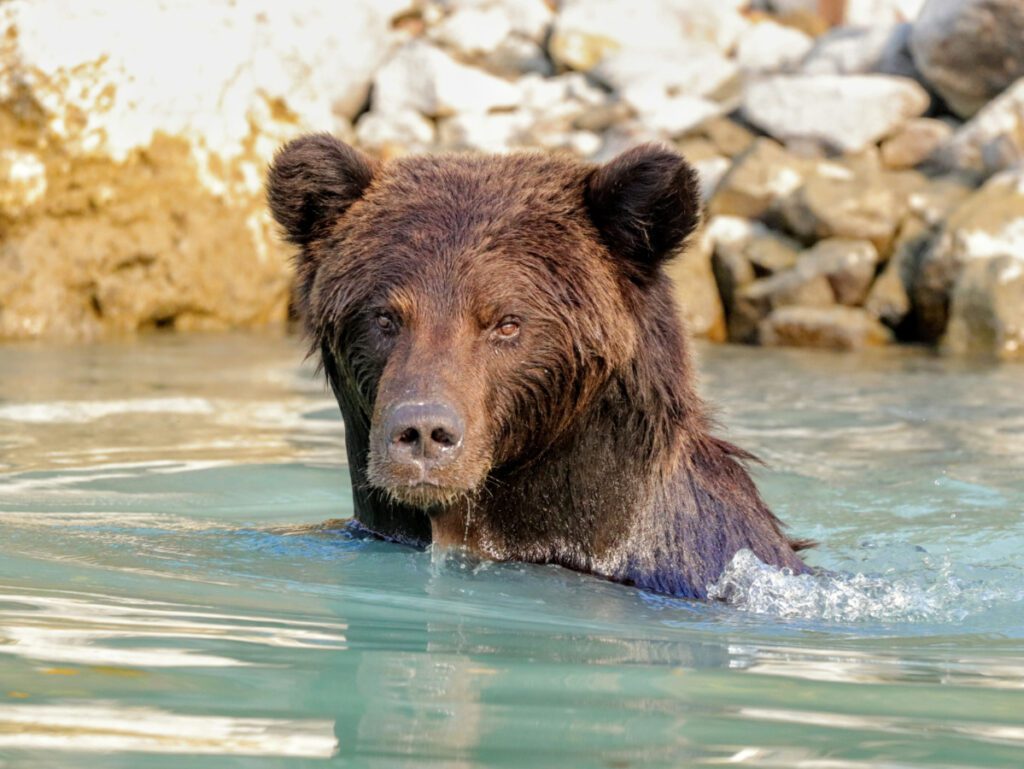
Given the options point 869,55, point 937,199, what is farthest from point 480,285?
point 869,55

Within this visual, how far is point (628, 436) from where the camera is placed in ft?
18.6

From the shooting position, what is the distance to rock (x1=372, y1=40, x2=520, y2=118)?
73.3 feet

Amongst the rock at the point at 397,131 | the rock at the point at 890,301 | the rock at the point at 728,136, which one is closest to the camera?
the rock at the point at 890,301

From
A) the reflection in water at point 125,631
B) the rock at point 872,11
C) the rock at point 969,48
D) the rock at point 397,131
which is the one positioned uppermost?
the rock at point 872,11

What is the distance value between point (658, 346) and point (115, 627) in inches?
88.5

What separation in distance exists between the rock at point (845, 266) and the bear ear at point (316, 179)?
12746 mm

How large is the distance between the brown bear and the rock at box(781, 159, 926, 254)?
1290cm

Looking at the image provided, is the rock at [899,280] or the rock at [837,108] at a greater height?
the rock at [837,108]

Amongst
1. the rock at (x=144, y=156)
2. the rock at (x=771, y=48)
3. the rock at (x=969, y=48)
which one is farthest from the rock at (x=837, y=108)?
the rock at (x=144, y=156)

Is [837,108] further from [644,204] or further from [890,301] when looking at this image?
[644,204]

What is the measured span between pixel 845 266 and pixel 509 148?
414cm

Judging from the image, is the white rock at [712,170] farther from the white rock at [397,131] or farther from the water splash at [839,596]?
the water splash at [839,596]

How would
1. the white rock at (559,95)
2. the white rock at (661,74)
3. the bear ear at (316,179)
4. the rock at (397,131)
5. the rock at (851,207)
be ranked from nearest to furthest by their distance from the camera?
1. the bear ear at (316,179)
2. the rock at (851,207)
3. the rock at (397,131)
4. the white rock at (661,74)
5. the white rock at (559,95)

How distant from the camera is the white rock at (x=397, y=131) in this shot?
21.6 m
